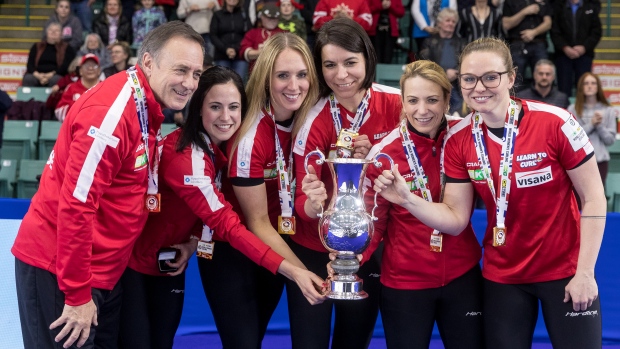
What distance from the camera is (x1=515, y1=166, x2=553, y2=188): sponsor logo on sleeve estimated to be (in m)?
3.45

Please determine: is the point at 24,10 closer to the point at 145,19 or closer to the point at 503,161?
the point at 145,19

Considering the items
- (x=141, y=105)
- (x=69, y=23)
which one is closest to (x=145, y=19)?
(x=69, y=23)

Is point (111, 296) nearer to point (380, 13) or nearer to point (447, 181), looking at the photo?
point (447, 181)

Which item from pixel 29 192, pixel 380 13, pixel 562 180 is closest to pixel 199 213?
pixel 562 180

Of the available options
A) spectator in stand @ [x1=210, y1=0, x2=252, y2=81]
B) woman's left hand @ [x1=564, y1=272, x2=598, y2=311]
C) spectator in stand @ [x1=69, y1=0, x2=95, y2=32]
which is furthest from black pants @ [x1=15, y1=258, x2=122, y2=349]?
spectator in stand @ [x1=69, y1=0, x2=95, y2=32]

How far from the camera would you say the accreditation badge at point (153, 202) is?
3.48 m

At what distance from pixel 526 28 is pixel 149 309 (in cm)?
665

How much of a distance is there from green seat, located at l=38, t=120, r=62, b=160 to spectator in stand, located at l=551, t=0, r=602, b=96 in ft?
18.5

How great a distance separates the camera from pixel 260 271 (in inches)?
161

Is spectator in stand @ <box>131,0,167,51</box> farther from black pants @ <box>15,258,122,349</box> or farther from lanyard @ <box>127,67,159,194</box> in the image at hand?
black pants @ <box>15,258,122,349</box>

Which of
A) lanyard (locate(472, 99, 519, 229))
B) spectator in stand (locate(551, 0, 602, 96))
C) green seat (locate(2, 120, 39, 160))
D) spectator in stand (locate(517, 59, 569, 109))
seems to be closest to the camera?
lanyard (locate(472, 99, 519, 229))

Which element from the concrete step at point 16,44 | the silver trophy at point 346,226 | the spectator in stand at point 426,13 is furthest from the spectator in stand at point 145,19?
the silver trophy at point 346,226

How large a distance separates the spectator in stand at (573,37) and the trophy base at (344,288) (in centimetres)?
661

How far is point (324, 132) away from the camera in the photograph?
3832mm
